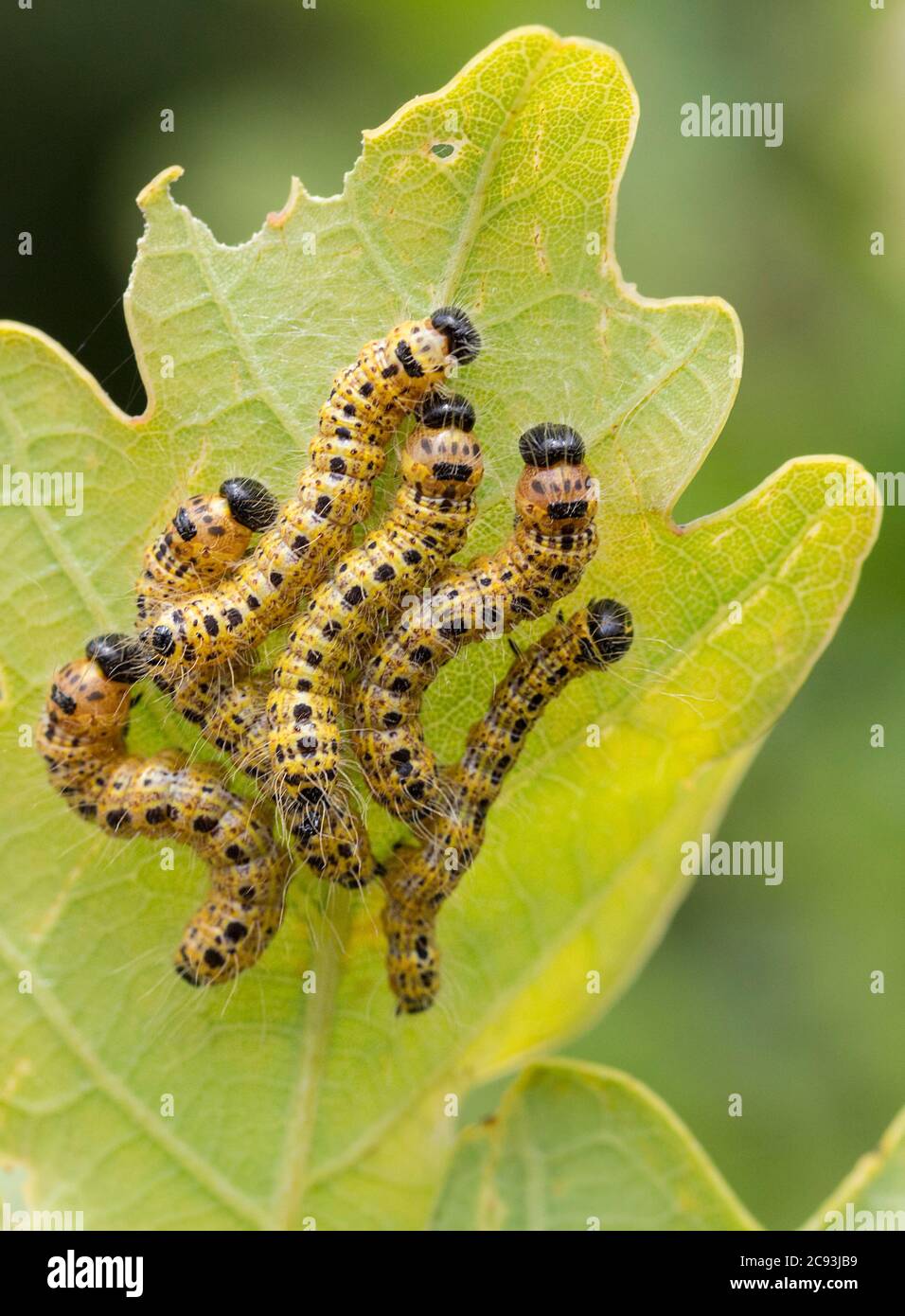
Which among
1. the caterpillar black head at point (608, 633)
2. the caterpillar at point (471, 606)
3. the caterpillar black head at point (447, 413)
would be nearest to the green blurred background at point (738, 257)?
the caterpillar black head at point (608, 633)

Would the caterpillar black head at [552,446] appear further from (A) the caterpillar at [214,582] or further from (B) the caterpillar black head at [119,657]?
(B) the caterpillar black head at [119,657]

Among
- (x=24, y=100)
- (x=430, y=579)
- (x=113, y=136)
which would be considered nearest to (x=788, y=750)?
(x=430, y=579)

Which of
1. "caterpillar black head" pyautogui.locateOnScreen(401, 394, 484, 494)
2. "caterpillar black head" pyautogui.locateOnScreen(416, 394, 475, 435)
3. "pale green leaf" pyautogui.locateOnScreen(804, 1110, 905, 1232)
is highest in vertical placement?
"caterpillar black head" pyautogui.locateOnScreen(416, 394, 475, 435)

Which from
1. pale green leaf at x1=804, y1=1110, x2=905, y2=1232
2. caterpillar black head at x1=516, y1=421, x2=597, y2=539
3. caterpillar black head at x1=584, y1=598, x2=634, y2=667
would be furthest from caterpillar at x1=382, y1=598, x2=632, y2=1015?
pale green leaf at x1=804, y1=1110, x2=905, y2=1232

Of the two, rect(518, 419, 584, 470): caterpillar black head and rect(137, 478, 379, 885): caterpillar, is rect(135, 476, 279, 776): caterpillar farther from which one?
rect(518, 419, 584, 470): caterpillar black head

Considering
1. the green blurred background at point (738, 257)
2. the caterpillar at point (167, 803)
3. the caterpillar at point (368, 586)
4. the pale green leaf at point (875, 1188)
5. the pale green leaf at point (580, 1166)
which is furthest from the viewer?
the green blurred background at point (738, 257)
